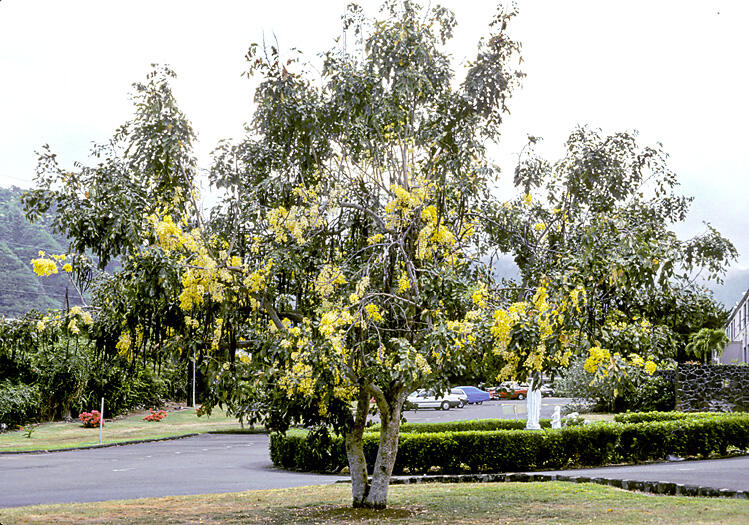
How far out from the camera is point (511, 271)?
30.5 feet

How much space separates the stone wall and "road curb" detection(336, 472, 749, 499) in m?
13.4

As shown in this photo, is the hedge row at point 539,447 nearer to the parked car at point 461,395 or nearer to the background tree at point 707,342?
the parked car at point 461,395

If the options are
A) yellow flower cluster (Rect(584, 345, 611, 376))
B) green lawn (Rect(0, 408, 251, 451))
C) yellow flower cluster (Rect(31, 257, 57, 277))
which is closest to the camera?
yellow flower cluster (Rect(31, 257, 57, 277))

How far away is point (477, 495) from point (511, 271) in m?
4.20

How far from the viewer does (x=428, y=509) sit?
10.0 metres

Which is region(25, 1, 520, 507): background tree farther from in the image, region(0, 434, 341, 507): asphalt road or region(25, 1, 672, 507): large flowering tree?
region(0, 434, 341, 507): asphalt road

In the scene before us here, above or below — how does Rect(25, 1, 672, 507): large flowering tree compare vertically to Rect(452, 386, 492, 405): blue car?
above

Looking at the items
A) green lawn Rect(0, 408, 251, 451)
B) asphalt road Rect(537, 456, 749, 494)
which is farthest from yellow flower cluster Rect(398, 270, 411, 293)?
green lawn Rect(0, 408, 251, 451)

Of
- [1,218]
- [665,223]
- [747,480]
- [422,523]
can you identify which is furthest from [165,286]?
[1,218]

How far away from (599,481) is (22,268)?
74.0 meters

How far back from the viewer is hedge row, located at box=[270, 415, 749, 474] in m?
14.9

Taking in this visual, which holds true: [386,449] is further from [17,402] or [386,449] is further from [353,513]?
[17,402]

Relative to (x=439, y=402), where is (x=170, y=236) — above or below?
above

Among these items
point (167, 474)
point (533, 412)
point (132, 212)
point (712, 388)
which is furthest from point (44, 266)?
point (712, 388)
